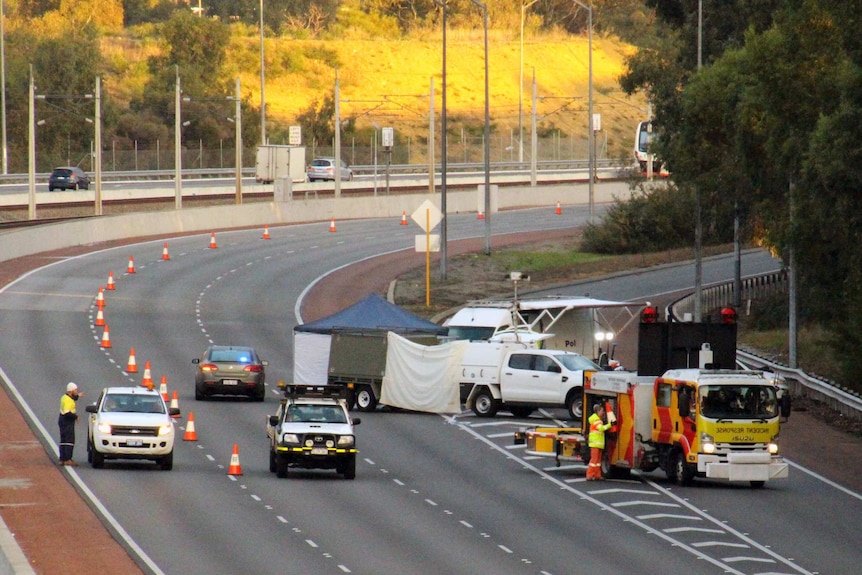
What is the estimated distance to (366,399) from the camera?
38.1m

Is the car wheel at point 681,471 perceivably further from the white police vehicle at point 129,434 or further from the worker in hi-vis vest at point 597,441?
the white police vehicle at point 129,434

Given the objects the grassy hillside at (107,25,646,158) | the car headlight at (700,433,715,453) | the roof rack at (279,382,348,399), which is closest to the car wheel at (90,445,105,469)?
the roof rack at (279,382,348,399)

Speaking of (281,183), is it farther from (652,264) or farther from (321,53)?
(321,53)

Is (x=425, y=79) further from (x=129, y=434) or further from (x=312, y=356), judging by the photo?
(x=129, y=434)

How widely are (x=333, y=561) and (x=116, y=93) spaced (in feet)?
364

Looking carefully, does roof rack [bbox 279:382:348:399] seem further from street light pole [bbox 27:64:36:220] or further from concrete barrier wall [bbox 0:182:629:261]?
street light pole [bbox 27:64:36:220]

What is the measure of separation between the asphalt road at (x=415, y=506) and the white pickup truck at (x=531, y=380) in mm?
685

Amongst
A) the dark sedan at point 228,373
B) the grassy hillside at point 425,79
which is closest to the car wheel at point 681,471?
the dark sedan at point 228,373

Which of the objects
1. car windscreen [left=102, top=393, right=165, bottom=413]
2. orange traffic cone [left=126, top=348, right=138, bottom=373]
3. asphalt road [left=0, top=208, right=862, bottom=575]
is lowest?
asphalt road [left=0, top=208, right=862, bottom=575]

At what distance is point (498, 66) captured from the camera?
155 m

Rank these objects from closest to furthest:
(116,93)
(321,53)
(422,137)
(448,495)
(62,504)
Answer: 1. (62,504)
2. (448,495)
3. (116,93)
4. (422,137)
5. (321,53)

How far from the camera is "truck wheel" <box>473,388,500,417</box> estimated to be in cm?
3709

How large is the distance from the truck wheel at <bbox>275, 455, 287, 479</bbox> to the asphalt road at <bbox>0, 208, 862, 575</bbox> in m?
0.16

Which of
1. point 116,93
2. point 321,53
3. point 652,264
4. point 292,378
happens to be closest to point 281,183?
point 652,264
